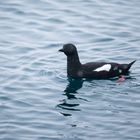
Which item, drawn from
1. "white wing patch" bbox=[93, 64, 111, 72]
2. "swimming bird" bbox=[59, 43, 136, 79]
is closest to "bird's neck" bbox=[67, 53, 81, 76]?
"swimming bird" bbox=[59, 43, 136, 79]

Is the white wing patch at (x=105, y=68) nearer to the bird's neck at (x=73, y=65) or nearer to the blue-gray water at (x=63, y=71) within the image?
the blue-gray water at (x=63, y=71)

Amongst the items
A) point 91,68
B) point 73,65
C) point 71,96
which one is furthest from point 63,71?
point 71,96

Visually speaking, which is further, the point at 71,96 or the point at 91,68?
the point at 91,68

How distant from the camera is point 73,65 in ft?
60.9

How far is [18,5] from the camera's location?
25547 mm

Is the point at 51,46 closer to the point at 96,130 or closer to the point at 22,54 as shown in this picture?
the point at 22,54

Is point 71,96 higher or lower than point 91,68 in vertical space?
lower

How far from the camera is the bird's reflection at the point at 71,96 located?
1616 centimetres

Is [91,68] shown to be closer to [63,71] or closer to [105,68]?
[105,68]

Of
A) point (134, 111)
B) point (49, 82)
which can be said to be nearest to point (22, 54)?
point (49, 82)

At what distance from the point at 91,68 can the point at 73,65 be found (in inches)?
21.6

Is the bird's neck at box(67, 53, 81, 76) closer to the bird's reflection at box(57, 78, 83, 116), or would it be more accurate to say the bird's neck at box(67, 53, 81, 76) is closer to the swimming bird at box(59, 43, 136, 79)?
the swimming bird at box(59, 43, 136, 79)

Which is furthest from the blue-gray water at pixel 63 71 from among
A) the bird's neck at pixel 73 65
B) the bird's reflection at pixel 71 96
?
the bird's neck at pixel 73 65

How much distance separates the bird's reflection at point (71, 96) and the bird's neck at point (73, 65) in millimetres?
219
